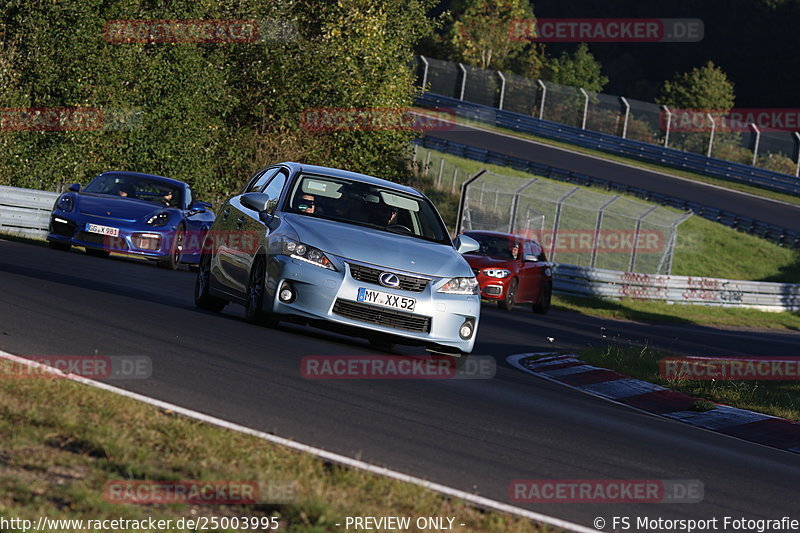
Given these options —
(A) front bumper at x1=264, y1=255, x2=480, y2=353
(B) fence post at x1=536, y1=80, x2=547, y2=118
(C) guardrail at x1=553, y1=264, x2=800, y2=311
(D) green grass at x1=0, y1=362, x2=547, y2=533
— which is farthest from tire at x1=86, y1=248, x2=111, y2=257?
(B) fence post at x1=536, y1=80, x2=547, y2=118

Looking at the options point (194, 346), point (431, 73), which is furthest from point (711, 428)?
point (431, 73)

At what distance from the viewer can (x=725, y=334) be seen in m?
26.1

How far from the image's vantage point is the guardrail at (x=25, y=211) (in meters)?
22.2

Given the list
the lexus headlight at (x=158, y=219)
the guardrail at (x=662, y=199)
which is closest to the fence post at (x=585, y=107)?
Answer: the guardrail at (x=662, y=199)

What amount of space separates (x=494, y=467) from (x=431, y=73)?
183ft

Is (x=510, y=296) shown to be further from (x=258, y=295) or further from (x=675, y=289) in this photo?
(x=258, y=295)

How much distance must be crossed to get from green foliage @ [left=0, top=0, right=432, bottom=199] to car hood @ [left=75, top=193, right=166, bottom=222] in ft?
22.7

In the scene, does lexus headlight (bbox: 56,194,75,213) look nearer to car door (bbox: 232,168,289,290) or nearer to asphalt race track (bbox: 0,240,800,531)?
asphalt race track (bbox: 0,240,800,531)

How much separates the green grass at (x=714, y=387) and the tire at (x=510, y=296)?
24.9 ft

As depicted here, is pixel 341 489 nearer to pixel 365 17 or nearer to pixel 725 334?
pixel 725 334

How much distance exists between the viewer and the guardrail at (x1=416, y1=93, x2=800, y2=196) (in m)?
52.8

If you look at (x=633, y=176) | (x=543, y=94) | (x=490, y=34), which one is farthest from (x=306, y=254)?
(x=490, y=34)

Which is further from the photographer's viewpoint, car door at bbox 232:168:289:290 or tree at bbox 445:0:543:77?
tree at bbox 445:0:543:77

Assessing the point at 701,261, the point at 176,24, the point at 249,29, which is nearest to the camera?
the point at 176,24
